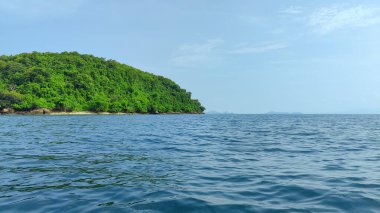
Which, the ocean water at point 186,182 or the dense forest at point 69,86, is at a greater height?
the dense forest at point 69,86

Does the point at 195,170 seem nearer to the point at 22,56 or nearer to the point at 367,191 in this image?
the point at 367,191

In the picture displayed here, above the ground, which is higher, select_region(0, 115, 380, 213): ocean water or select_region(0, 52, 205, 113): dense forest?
select_region(0, 52, 205, 113): dense forest

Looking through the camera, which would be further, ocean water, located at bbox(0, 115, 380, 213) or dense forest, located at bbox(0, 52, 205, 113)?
dense forest, located at bbox(0, 52, 205, 113)

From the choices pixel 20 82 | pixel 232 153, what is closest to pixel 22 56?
pixel 20 82

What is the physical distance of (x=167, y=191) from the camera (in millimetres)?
8508

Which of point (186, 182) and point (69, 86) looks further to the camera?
point (69, 86)

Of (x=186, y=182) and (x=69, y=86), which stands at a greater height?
(x=69, y=86)

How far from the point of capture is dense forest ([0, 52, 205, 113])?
124625mm

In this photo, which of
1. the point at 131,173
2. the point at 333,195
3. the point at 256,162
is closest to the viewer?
the point at 333,195

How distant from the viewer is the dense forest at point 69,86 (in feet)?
409

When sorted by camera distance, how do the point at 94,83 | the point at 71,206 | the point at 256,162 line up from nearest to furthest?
1. the point at 71,206
2. the point at 256,162
3. the point at 94,83

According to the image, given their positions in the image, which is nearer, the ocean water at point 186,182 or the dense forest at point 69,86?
the ocean water at point 186,182

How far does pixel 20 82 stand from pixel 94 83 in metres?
42.4

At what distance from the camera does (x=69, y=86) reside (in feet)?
489
